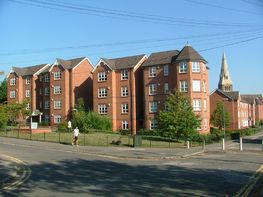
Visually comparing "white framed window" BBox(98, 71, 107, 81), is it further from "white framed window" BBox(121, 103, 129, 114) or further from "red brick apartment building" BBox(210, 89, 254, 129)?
"red brick apartment building" BBox(210, 89, 254, 129)

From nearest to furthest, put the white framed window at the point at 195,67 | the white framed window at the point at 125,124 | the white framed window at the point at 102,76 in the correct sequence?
1. the white framed window at the point at 195,67
2. the white framed window at the point at 125,124
3. the white framed window at the point at 102,76

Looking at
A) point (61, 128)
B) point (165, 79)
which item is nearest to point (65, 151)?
point (61, 128)

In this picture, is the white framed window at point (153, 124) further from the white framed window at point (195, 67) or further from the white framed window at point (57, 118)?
the white framed window at point (57, 118)

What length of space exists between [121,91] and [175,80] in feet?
33.4

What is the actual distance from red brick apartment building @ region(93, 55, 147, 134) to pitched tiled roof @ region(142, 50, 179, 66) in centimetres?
214

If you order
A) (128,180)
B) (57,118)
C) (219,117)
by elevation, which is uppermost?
(57,118)

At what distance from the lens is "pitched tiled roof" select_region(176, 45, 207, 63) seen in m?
59.4

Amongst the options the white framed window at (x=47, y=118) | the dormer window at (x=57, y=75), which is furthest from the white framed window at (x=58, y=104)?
the dormer window at (x=57, y=75)

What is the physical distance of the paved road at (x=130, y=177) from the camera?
1388cm

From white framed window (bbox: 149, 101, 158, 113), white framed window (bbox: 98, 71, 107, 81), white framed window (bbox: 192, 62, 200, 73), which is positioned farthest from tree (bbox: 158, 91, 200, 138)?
white framed window (bbox: 98, 71, 107, 81)

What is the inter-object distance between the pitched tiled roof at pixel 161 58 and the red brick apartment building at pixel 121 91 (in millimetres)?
2144

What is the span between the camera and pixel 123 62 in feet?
224

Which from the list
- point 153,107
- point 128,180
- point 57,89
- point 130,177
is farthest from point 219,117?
point 128,180

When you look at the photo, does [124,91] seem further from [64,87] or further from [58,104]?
[58,104]
